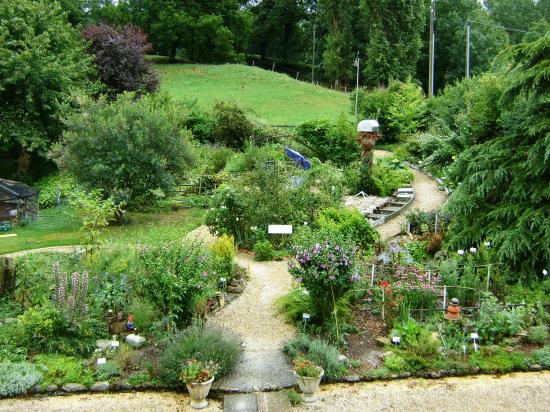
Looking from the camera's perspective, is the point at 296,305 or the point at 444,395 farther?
the point at 296,305

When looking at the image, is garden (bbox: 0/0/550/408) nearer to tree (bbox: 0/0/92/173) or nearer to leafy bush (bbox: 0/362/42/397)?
leafy bush (bbox: 0/362/42/397)

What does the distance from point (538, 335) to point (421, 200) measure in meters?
8.66

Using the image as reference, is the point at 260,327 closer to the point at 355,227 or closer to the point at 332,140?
the point at 355,227

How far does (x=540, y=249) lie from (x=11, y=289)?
8.87 m

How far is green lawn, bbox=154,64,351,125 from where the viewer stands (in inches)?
1345

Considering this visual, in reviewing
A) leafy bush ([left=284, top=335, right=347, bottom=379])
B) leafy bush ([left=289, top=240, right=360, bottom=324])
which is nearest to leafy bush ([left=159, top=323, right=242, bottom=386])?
leafy bush ([left=284, top=335, right=347, bottom=379])

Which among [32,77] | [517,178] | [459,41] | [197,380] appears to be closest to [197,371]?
[197,380]

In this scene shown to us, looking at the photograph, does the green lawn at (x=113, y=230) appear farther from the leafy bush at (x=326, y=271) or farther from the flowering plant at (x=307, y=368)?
the flowering plant at (x=307, y=368)

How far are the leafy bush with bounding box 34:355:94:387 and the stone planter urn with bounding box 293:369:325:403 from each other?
2.70 meters

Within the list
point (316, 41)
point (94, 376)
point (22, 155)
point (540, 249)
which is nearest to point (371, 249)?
point (540, 249)

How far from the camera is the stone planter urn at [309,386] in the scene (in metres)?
7.30

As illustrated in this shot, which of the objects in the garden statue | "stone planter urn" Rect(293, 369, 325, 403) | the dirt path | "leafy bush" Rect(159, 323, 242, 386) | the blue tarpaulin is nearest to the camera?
"stone planter urn" Rect(293, 369, 325, 403)

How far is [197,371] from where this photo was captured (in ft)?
23.9

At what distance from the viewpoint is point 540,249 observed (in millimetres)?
9828
